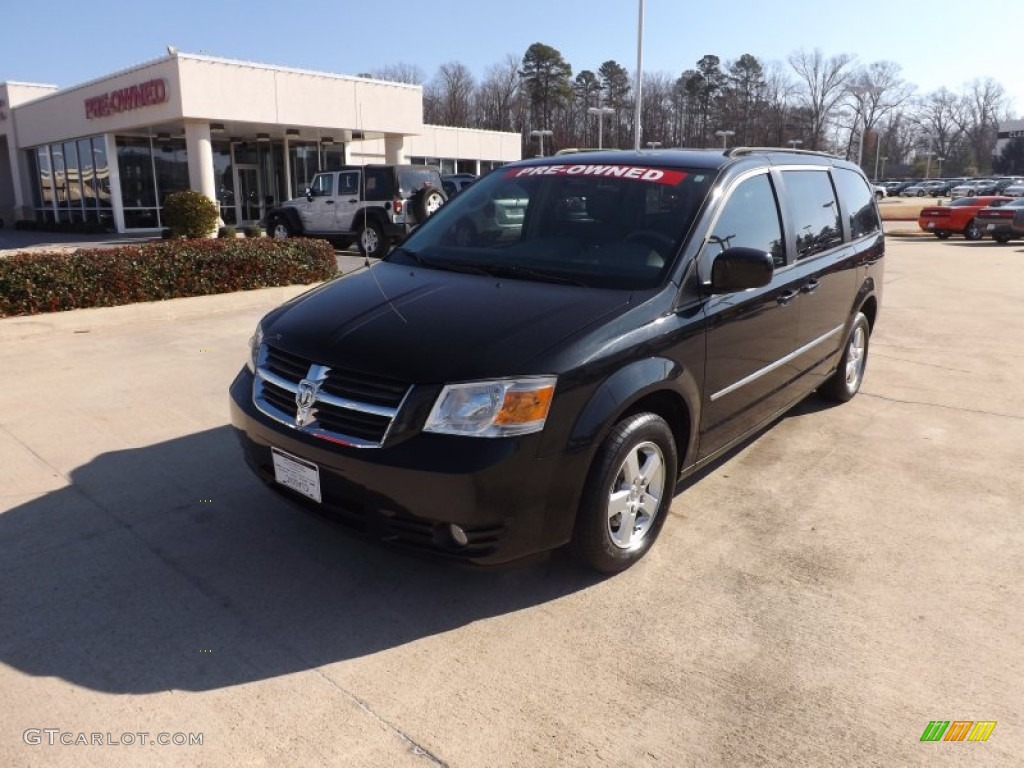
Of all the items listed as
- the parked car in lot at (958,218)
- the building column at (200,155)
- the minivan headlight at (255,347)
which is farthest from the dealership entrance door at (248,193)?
the minivan headlight at (255,347)

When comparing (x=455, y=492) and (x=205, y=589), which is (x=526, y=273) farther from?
(x=205, y=589)

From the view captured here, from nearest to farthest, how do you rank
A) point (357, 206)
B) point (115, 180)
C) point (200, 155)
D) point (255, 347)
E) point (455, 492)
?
1. point (455, 492)
2. point (255, 347)
3. point (357, 206)
4. point (200, 155)
5. point (115, 180)

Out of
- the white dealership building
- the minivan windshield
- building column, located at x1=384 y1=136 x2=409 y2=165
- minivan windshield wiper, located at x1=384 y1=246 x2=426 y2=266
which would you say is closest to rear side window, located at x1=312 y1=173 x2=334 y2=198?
the white dealership building

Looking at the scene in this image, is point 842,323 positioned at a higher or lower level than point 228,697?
higher

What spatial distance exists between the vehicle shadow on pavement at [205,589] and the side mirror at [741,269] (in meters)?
1.50

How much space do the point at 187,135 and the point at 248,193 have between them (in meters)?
6.32

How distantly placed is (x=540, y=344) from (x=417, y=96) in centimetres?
2701

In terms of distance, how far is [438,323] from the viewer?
3.21 meters

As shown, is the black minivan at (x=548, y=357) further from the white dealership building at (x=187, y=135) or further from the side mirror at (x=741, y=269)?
the white dealership building at (x=187, y=135)

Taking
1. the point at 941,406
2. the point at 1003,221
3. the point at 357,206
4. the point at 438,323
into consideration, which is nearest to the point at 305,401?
the point at 438,323

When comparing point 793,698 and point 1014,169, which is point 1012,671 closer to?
point 793,698

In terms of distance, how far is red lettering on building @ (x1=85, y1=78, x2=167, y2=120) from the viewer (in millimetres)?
21969

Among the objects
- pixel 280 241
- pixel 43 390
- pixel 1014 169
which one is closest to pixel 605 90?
pixel 1014 169

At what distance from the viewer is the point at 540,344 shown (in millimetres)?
2994
